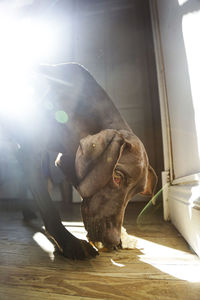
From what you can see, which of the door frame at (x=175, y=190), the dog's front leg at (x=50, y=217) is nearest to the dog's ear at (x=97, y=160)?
the dog's front leg at (x=50, y=217)

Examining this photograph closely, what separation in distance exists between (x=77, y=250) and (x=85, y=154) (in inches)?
15.8

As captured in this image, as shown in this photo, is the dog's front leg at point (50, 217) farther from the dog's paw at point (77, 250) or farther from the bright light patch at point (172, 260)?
the bright light patch at point (172, 260)

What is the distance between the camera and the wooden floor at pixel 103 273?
1.75 ft

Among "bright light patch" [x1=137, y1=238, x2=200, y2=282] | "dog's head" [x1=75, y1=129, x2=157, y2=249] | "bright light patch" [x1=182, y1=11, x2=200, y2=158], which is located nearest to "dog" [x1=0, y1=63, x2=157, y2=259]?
"dog's head" [x1=75, y1=129, x2=157, y2=249]

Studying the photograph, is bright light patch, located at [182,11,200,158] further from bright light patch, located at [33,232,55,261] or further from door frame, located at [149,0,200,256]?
bright light patch, located at [33,232,55,261]

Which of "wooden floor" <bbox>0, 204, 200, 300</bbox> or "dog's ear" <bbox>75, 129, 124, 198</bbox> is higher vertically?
"dog's ear" <bbox>75, 129, 124, 198</bbox>

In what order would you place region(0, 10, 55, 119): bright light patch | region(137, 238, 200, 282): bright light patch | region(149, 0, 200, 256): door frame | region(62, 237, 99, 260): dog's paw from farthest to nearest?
region(0, 10, 55, 119): bright light patch
region(149, 0, 200, 256): door frame
region(62, 237, 99, 260): dog's paw
region(137, 238, 200, 282): bright light patch

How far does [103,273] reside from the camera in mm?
659

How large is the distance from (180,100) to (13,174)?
9.05ft

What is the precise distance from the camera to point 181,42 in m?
1.21

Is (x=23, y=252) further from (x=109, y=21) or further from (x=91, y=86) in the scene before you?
(x=109, y=21)

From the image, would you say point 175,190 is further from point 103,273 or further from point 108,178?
point 103,273

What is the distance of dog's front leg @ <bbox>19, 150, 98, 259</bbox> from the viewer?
82cm

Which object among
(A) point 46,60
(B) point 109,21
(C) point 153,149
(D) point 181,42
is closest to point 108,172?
(D) point 181,42
